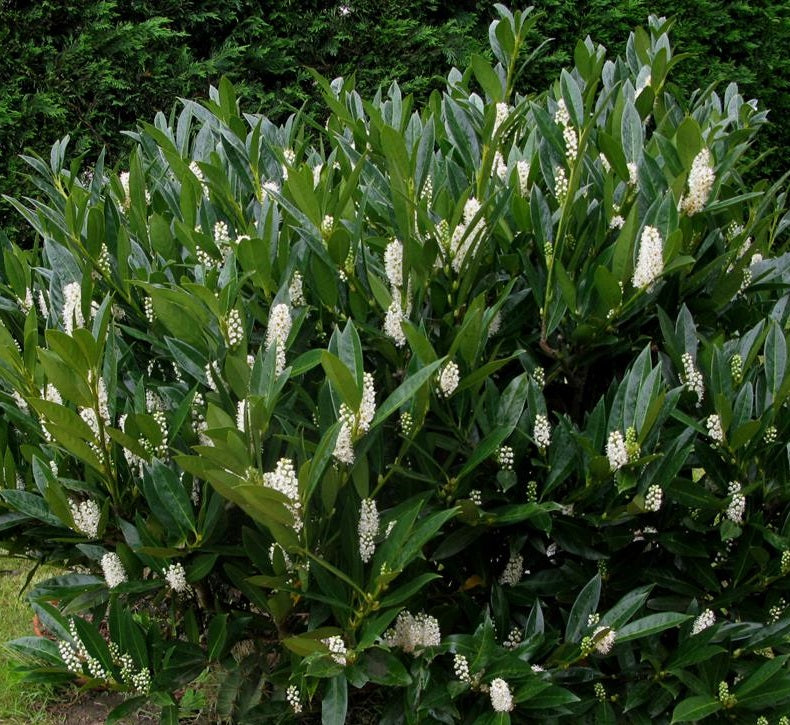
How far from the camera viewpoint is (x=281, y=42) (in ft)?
23.8

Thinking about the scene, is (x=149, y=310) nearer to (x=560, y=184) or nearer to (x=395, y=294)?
(x=395, y=294)

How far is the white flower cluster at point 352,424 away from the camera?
5.47 ft

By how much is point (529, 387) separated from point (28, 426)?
3.71 feet

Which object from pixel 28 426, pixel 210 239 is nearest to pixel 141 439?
pixel 28 426

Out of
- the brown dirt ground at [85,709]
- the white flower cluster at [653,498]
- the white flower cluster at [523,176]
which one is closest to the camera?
the white flower cluster at [653,498]

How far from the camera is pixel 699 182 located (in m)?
2.13

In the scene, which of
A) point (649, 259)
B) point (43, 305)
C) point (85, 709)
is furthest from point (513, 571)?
point (85, 709)

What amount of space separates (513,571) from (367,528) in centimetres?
52

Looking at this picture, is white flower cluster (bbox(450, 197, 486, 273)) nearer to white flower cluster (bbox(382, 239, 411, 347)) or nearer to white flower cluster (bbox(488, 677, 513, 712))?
white flower cluster (bbox(382, 239, 411, 347))

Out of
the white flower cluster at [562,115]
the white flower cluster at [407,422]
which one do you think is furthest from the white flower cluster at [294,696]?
the white flower cluster at [562,115]

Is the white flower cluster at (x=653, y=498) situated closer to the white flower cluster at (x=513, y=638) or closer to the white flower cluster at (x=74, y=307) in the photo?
the white flower cluster at (x=513, y=638)

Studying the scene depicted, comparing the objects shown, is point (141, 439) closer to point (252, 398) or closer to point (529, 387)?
point (252, 398)

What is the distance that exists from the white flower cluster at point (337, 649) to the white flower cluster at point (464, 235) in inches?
33.1

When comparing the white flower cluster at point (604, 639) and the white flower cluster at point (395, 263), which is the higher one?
the white flower cluster at point (395, 263)
